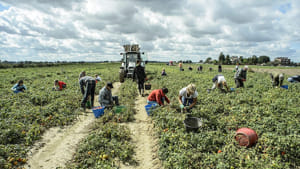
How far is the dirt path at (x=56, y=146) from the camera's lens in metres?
4.18

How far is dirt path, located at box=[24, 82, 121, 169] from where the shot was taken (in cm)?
418

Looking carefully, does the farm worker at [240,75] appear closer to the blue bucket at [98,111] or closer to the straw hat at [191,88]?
the straw hat at [191,88]

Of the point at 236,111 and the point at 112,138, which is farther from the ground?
the point at 236,111

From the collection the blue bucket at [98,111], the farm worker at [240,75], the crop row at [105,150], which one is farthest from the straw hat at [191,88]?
the farm worker at [240,75]

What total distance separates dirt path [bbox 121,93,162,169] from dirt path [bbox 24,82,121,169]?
66.2 inches

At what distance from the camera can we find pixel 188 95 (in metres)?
6.87

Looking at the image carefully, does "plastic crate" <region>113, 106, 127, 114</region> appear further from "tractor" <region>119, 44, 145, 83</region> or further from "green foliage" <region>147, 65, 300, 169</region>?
"tractor" <region>119, 44, 145, 83</region>

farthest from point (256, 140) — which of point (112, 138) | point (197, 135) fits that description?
point (112, 138)

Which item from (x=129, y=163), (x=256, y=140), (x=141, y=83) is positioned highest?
(x=141, y=83)

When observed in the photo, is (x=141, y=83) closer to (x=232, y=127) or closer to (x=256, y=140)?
(x=232, y=127)

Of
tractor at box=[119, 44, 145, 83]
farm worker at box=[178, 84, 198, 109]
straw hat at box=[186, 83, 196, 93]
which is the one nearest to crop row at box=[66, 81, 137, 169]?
farm worker at box=[178, 84, 198, 109]

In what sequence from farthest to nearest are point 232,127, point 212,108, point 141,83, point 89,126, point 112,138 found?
point 141,83 < point 212,108 < point 89,126 < point 232,127 < point 112,138

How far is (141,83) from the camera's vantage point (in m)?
10.5

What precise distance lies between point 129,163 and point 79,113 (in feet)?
14.1
